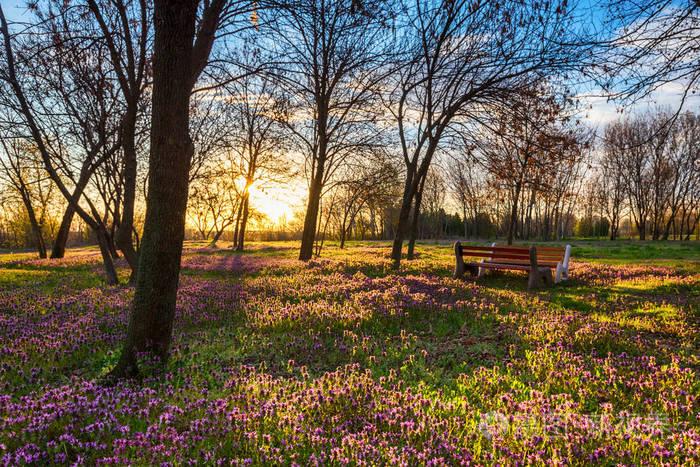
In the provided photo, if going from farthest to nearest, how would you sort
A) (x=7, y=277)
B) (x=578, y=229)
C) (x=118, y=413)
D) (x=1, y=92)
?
(x=578, y=229) < (x=7, y=277) < (x=1, y=92) < (x=118, y=413)

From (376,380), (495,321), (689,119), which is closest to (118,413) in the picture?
(376,380)

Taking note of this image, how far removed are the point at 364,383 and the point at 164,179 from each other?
140 inches

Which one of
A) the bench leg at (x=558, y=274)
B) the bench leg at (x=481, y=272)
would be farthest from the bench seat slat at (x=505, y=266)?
the bench leg at (x=558, y=274)

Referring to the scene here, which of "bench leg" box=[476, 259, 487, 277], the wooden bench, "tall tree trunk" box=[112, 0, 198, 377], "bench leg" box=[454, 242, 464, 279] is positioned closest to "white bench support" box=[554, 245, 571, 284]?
the wooden bench

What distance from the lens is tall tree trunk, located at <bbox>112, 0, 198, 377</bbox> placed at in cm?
501

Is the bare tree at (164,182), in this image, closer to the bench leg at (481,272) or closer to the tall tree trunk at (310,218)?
the bench leg at (481,272)

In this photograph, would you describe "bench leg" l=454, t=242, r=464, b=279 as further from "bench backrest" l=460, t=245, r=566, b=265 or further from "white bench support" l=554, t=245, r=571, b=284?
"white bench support" l=554, t=245, r=571, b=284

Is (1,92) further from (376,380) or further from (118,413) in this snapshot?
(376,380)

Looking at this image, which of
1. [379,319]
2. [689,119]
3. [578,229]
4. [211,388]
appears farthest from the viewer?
[578,229]

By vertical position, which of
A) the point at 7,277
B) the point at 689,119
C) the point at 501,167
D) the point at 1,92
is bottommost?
the point at 7,277

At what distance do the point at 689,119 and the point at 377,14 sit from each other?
61.5 metres

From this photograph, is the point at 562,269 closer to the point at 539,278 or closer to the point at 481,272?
the point at 539,278

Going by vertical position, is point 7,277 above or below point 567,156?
below

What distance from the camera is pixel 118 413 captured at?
12.9 ft
